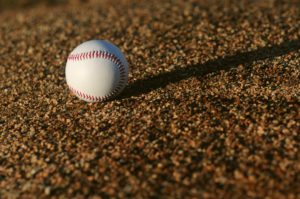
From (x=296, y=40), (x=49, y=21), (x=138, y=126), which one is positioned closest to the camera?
(x=138, y=126)

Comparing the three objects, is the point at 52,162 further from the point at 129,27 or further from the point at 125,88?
the point at 129,27

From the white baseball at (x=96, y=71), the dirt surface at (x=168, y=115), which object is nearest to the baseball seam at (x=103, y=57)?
the white baseball at (x=96, y=71)

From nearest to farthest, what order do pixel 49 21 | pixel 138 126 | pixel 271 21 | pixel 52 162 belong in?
1. pixel 52 162
2. pixel 138 126
3. pixel 271 21
4. pixel 49 21

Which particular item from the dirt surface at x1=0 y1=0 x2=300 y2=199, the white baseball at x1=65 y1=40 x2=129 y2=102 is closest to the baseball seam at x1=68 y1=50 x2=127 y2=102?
the white baseball at x1=65 y1=40 x2=129 y2=102

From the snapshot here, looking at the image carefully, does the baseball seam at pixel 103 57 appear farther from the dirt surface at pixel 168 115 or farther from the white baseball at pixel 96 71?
the dirt surface at pixel 168 115

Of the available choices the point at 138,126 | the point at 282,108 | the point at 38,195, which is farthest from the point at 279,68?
the point at 38,195

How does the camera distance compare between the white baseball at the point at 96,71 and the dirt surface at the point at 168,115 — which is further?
the white baseball at the point at 96,71
